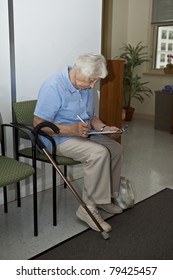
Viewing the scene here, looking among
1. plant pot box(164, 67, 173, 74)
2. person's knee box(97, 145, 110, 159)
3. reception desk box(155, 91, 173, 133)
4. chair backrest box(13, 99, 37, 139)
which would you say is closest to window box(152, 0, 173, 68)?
plant pot box(164, 67, 173, 74)

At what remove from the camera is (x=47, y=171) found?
9.63ft

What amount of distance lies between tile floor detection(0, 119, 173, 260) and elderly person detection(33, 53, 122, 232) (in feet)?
0.72

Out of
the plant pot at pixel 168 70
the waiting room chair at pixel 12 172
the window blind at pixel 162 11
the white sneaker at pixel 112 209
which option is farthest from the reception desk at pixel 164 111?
the waiting room chair at pixel 12 172

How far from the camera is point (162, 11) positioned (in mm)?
6004

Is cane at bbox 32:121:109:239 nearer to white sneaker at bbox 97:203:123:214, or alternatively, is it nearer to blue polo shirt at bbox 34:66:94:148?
blue polo shirt at bbox 34:66:94:148

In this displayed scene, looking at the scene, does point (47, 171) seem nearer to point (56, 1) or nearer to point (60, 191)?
point (60, 191)

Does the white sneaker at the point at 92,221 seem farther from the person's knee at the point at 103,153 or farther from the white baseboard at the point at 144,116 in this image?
the white baseboard at the point at 144,116

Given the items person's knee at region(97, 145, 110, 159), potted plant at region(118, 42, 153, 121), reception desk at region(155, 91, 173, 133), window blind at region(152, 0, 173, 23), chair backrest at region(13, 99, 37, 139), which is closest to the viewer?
person's knee at region(97, 145, 110, 159)

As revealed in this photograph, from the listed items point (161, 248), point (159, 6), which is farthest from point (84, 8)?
point (159, 6)

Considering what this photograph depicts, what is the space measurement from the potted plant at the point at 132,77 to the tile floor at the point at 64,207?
1.86m

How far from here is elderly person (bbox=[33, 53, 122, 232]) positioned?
2.20 metres

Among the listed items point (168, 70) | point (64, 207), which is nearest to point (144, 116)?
point (168, 70)

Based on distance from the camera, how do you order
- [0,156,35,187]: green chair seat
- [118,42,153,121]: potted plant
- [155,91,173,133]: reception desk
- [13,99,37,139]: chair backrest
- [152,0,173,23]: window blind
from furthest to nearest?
[118,42,153,121]: potted plant, [152,0,173,23]: window blind, [155,91,173,133]: reception desk, [13,99,37,139]: chair backrest, [0,156,35,187]: green chair seat

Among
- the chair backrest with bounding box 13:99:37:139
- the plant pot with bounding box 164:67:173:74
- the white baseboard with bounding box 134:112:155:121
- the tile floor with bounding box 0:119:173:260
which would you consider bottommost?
the tile floor with bounding box 0:119:173:260
